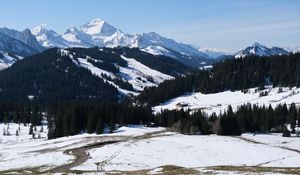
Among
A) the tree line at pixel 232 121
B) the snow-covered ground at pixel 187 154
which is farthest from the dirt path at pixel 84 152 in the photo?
the tree line at pixel 232 121

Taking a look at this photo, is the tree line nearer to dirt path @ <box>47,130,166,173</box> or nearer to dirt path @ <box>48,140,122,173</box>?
dirt path @ <box>47,130,166,173</box>

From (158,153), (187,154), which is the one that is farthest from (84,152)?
(187,154)

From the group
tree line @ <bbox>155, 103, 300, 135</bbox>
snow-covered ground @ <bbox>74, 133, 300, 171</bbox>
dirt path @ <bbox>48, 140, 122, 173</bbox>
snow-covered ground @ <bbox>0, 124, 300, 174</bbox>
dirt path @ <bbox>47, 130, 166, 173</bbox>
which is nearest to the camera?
dirt path @ <bbox>48, 140, 122, 173</bbox>

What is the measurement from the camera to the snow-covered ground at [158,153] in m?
90.2

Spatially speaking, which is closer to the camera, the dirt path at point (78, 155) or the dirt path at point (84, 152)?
the dirt path at point (78, 155)

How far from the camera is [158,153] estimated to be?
105 m

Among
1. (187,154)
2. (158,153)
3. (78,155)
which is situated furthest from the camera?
(78,155)

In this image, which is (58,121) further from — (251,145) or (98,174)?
(98,174)

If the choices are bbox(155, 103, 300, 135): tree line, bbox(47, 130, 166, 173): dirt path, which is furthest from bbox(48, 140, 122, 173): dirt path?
bbox(155, 103, 300, 135): tree line

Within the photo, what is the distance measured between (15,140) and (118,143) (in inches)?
2484

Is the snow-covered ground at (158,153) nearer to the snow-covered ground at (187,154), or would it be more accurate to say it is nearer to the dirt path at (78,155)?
the snow-covered ground at (187,154)

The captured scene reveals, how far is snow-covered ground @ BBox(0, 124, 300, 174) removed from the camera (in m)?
90.2

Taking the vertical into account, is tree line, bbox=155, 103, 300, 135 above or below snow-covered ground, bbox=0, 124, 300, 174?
above

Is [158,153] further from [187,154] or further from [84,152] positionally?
[84,152]
